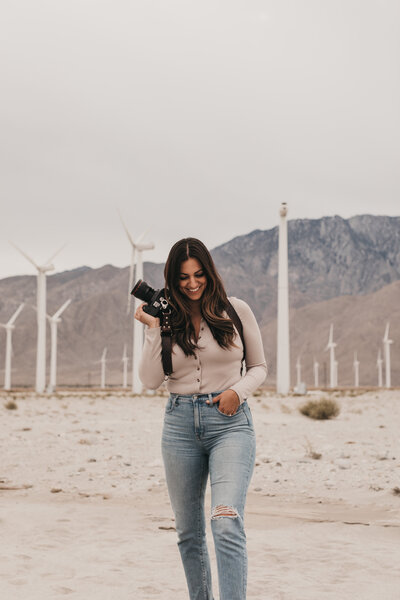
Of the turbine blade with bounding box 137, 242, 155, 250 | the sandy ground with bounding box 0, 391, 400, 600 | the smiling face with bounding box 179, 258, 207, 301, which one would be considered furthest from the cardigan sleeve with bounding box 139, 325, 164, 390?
the turbine blade with bounding box 137, 242, 155, 250

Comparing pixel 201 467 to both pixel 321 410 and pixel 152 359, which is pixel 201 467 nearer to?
pixel 152 359

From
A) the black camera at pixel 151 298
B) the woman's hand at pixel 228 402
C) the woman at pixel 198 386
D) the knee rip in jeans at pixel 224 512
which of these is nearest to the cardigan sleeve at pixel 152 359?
the woman at pixel 198 386

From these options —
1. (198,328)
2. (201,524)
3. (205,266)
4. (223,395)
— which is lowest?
(201,524)

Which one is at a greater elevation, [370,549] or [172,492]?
[172,492]

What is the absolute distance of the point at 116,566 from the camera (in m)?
6.11

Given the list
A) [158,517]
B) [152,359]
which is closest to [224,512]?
[152,359]

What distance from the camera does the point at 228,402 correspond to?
3.80m

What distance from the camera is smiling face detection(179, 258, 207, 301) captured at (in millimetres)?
4039

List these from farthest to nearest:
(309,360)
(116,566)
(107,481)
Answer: (309,360) → (107,481) → (116,566)

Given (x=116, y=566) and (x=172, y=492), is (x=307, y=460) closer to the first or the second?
(x=116, y=566)

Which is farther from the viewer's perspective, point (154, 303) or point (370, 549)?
point (370, 549)

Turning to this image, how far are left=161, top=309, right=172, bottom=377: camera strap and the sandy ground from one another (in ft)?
7.10

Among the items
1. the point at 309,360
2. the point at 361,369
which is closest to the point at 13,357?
the point at 309,360

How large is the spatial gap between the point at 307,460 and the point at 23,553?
7142mm
